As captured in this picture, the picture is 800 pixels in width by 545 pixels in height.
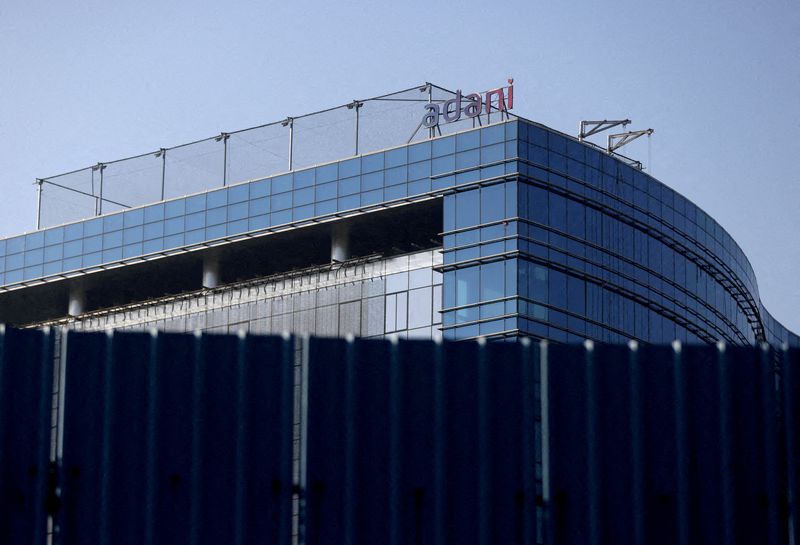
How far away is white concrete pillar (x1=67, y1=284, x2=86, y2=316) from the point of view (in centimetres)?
12312

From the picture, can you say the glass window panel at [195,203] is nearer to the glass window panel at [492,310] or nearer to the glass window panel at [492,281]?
the glass window panel at [492,281]

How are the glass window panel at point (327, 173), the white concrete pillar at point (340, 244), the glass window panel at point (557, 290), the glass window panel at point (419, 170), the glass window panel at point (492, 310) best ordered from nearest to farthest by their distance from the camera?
the glass window panel at point (492, 310)
the glass window panel at point (557, 290)
the glass window panel at point (419, 170)
the glass window panel at point (327, 173)
the white concrete pillar at point (340, 244)

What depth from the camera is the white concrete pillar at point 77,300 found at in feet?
404

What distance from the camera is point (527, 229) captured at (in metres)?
100

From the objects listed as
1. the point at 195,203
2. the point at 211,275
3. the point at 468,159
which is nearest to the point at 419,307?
the point at 468,159

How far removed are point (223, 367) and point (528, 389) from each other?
616 centimetres

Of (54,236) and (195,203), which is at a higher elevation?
(195,203)

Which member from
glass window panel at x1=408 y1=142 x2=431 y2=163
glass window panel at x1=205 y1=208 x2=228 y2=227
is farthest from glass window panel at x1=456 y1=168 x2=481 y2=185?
glass window panel at x1=205 y1=208 x2=228 y2=227

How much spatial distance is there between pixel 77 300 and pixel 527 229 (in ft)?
121

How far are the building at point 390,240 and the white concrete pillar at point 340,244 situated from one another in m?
0.12

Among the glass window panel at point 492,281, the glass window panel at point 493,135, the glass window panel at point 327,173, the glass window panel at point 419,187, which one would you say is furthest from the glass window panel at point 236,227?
the glass window panel at point 492,281

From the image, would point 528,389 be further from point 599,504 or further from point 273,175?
point 273,175

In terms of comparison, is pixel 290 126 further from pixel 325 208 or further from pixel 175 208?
pixel 175 208

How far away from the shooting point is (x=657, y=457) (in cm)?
3731
